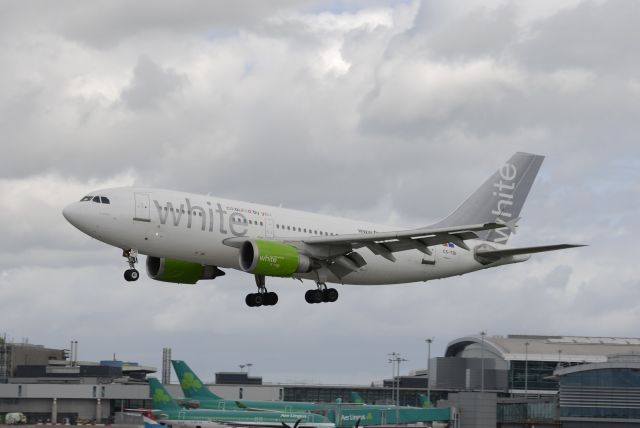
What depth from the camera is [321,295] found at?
235 feet

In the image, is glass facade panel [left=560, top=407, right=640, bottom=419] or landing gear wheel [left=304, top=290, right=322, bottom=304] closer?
landing gear wheel [left=304, top=290, right=322, bottom=304]

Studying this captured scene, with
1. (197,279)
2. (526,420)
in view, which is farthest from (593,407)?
(197,279)

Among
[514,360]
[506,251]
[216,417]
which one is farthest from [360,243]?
[514,360]

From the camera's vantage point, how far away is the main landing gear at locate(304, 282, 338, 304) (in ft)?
235

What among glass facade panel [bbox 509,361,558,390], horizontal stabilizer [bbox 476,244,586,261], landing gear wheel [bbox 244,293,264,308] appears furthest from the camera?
glass facade panel [bbox 509,361,558,390]

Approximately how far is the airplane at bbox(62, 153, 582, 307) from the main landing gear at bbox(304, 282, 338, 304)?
6 centimetres

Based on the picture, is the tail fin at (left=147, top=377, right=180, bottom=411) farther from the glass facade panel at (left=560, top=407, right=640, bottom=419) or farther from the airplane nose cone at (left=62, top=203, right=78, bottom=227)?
the glass facade panel at (left=560, top=407, right=640, bottom=419)

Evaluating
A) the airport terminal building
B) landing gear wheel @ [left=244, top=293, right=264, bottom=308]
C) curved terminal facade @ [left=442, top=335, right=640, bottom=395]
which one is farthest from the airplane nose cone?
curved terminal facade @ [left=442, top=335, right=640, bottom=395]

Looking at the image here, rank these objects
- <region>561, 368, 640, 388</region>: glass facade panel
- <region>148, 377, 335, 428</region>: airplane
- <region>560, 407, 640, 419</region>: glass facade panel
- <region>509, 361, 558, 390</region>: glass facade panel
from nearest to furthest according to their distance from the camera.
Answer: <region>148, 377, 335, 428</region>: airplane < <region>560, 407, 640, 419</region>: glass facade panel < <region>561, 368, 640, 388</region>: glass facade panel < <region>509, 361, 558, 390</region>: glass facade panel

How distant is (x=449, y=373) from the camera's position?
553 ft

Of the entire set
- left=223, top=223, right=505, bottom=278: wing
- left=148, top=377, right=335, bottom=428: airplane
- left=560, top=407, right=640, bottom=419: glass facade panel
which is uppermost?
left=223, top=223, right=505, bottom=278: wing

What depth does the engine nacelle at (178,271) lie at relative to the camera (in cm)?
7119

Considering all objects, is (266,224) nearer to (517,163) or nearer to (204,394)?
(517,163)

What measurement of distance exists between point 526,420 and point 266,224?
5577 cm
